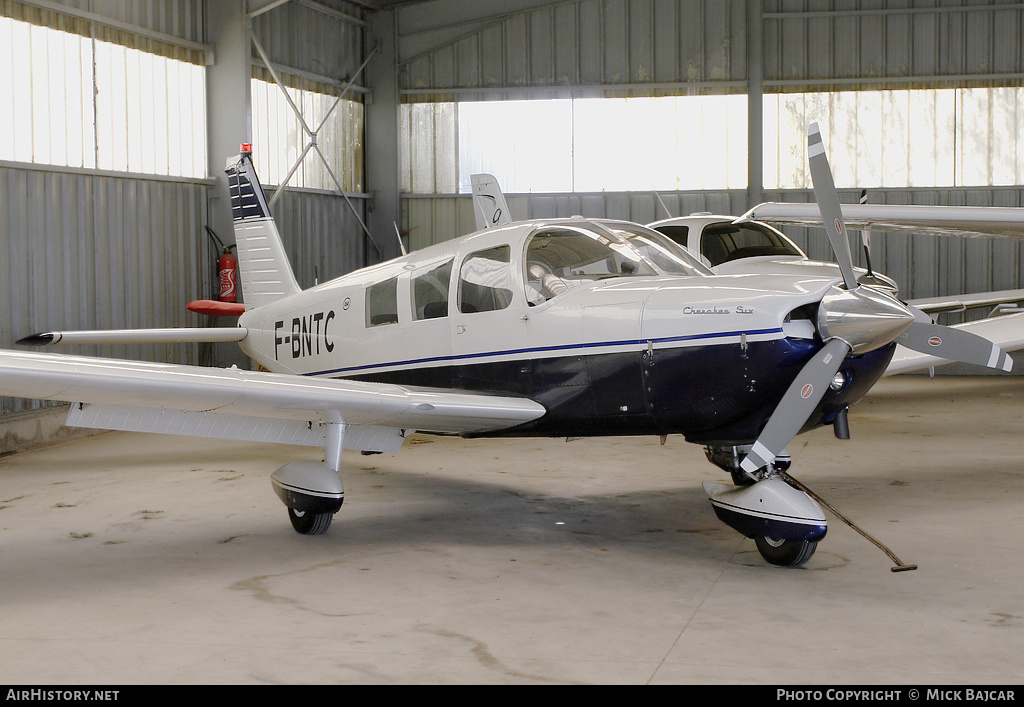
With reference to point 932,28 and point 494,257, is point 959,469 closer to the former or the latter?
point 494,257

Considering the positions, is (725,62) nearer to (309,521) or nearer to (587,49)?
(587,49)

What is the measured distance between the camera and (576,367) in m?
5.67

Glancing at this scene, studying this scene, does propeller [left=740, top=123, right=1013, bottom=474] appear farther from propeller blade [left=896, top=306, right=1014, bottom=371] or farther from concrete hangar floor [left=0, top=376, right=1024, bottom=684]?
concrete hangar floor [left=0, top=376, right=1024, bottom=684]

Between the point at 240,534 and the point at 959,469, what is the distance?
220 inches

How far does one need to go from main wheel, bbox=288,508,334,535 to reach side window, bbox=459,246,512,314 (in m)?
1.53

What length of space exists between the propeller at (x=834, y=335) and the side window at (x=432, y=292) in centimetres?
231

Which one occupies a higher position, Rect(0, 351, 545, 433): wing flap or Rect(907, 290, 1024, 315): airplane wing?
Rect(907, 290, 1024, 315): airplane wing

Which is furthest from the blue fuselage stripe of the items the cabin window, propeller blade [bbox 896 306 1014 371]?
the cabin window

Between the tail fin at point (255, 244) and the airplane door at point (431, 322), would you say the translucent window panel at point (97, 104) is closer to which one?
the tail fin at point (255, 244)

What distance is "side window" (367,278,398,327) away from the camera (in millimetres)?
6852

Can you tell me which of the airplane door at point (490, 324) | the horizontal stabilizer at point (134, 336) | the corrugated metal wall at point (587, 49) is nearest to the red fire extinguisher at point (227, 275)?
the horizontal stabilizer at point (134, 336)

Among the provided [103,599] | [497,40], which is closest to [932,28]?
[497,40]

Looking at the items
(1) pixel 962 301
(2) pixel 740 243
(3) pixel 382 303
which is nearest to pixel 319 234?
(2) pixel 740 243
